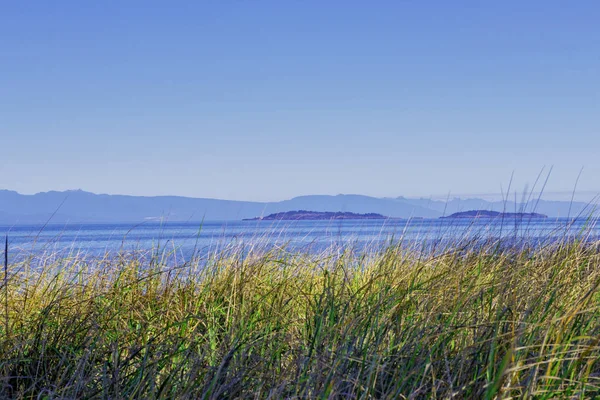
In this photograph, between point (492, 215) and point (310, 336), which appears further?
point (492, 215)

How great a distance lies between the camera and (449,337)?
94.9 inches

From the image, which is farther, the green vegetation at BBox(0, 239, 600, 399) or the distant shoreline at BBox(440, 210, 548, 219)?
the distant shoreline at BBox(440, 210, 548, 219)

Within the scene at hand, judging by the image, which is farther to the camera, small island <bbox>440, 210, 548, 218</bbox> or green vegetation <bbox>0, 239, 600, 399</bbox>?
small island <bbox>440, 210, 548, 218</bbox>

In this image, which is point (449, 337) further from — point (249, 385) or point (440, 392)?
point (249, 385)

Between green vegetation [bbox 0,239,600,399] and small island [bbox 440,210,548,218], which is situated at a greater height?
small island [bbox 440,210,548,218]

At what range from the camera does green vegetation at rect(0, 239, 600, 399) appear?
211 centimetres

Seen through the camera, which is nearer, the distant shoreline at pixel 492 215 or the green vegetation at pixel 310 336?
the green vegetation at pixel 310 336

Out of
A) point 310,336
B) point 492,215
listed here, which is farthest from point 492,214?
point 310,336

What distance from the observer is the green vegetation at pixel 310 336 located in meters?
2.11

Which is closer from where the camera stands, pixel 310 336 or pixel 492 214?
pixel 310 336

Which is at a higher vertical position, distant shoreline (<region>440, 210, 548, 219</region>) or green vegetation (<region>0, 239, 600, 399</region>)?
distant shoreline (<region>440, 210, 548, 219</region>)

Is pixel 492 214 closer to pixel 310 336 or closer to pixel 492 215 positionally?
pixel 492 215

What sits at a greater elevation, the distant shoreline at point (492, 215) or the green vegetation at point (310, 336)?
the distant shoreline at point (492, 215)

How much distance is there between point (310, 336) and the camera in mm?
2686
